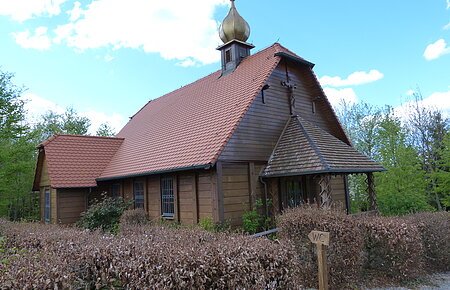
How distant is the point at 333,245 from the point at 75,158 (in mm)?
14517

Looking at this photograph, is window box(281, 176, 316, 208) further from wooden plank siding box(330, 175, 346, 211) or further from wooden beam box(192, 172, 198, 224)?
wooden beam box(192, 172, 198, 224)

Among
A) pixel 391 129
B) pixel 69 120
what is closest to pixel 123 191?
pixel 391 129

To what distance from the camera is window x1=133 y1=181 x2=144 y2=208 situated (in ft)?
49.6

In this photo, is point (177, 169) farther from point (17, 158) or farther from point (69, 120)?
point (69, 120)

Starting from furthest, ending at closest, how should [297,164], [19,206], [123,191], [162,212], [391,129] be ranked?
1. [19,206]
2. [391,129]
3. [123,191]
4. [162,212]
5. [297,164]

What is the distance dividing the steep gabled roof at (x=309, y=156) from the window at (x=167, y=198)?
3.51 metres

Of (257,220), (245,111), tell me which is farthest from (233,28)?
(257,220)

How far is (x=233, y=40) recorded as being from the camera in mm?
16453

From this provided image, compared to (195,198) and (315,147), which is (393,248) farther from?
(195,198)

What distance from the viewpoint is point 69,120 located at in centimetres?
3775

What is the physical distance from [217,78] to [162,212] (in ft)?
22.8

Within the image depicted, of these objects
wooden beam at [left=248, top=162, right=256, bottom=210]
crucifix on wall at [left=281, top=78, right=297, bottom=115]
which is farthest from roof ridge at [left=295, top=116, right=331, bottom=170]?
wooden beam at [left=248, top=162, right=256, bottom=210]

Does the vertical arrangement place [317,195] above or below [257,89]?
below

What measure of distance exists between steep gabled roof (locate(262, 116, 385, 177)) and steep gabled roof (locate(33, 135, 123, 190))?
30.2 feet
